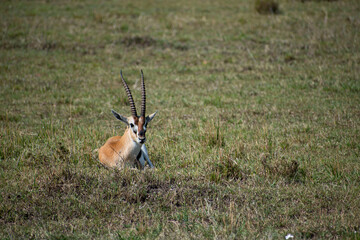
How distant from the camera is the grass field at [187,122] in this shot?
209 inches

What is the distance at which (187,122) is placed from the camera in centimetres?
988

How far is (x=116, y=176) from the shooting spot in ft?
20.3

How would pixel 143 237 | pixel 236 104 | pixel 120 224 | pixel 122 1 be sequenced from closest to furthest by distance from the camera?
pixel 143 237 → pixel 120 224 → pixel 236 104 → pixel 122 1

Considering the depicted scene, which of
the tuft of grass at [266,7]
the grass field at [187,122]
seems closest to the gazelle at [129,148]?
the grass field at [187,122]

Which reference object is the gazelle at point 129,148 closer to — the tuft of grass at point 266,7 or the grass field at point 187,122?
the grass field at point 187,122

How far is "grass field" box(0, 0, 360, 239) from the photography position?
5299mm

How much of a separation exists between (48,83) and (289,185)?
938 cm

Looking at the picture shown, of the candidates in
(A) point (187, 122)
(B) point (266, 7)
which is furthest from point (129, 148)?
(B) point (266, 7)

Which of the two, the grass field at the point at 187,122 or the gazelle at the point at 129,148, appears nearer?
the grass field at the point at 187,122

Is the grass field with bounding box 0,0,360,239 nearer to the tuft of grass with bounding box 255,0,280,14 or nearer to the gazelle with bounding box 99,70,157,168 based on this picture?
the gazelle with bounding box 99,70,157,168

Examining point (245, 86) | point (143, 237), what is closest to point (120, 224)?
point (143, 237)

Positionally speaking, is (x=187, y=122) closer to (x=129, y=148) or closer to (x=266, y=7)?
(x=129, y=148)

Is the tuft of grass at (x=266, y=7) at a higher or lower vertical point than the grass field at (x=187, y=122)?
higher

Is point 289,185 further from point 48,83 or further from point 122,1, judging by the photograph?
point 122,1
